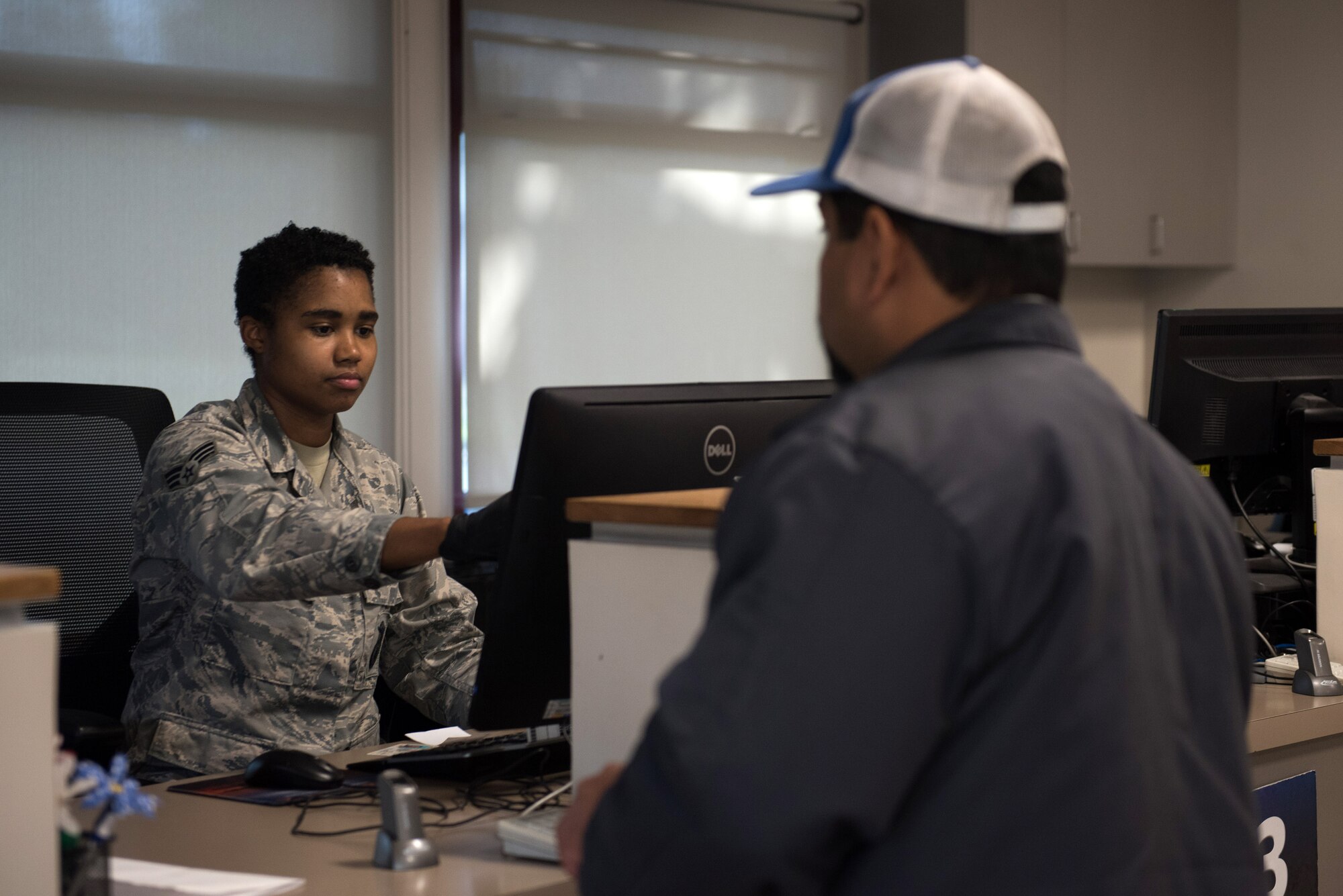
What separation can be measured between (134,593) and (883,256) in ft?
5.41

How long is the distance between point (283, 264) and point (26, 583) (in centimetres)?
126

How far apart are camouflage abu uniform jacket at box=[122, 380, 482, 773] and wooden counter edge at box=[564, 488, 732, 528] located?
47cm

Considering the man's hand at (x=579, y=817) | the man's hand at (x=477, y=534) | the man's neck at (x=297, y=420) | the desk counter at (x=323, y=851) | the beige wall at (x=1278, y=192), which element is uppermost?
the beige wall at (x=1278, y=192)

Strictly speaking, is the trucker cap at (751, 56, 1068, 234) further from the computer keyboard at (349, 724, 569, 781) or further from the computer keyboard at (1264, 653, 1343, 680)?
the computer keyboard at (1264, 653, 1343, 680)

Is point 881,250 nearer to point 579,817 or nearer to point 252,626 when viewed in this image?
point 579,817

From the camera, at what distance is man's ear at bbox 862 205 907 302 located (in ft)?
2.85

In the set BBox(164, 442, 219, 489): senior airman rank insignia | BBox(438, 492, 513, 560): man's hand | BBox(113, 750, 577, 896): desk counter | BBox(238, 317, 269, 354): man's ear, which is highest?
BBox(238, 317, 269, 354): man's ear

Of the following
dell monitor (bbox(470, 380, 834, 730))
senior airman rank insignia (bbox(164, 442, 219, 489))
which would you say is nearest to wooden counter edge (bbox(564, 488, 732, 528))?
dell monitor (bbox(470, 380, 834, 730))

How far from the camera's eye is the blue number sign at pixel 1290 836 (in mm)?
1685

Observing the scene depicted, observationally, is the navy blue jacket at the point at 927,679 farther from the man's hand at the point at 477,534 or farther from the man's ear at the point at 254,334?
the man's ear at the point at 254,334

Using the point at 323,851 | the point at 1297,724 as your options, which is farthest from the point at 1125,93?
the point at 323,851

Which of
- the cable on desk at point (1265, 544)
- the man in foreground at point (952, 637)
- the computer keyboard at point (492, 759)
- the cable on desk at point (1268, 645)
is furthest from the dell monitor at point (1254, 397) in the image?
the man in foreground at point (952, 637)

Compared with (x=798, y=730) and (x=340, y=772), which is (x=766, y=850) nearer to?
(x=798, y=730)

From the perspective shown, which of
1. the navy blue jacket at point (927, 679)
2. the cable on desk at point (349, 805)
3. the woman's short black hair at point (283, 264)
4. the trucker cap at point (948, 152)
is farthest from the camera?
the woman's short black hair at point (283, 264)
